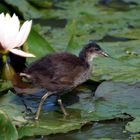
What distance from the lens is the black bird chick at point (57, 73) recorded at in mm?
5352

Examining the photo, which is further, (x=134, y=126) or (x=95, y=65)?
(x=95, y=65)

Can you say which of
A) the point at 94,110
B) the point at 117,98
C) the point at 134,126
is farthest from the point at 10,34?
the point at 134,126

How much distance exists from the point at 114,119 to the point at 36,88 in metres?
0.73

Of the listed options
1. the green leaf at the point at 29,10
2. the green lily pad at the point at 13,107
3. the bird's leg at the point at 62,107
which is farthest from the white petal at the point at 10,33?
the green leaf at the point at 29,10

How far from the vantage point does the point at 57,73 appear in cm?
538

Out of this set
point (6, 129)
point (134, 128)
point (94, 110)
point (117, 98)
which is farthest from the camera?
point (117, 98)

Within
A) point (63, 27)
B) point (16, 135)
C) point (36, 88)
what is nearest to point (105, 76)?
point (36, 88)

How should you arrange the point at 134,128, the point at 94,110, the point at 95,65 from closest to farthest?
1. the point at 134,128
2. the point at 94,110
3. the point at 95,65

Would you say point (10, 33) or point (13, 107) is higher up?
point (10, 33)

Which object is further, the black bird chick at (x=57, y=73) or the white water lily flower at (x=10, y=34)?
the black bird chick at (x=57, y=73)

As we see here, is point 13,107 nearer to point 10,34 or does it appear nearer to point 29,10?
point 10,34

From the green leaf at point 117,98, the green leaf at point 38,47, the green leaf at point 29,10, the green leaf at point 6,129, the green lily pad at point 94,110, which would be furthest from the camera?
the green leaf at point 29,10

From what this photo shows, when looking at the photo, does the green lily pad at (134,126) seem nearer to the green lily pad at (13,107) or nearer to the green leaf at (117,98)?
the green leaf at (117,98)

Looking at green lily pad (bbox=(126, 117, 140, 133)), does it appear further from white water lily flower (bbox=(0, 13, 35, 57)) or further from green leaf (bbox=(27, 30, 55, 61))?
green leaf (bbox=(27, 30, 55, 61))
